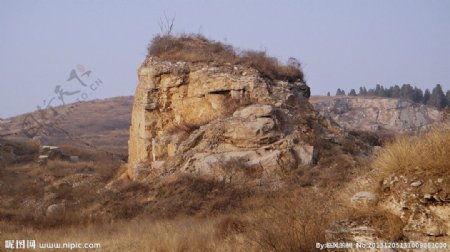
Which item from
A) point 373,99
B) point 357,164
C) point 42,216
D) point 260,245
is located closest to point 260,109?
point 357,164

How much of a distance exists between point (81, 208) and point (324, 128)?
8.43m

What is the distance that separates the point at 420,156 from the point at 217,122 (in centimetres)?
1039

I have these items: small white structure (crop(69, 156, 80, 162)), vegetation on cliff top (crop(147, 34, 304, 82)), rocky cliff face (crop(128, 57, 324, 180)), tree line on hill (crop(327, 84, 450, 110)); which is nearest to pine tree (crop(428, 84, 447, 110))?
tree line on hill (crop(327, 84, 450, 110))

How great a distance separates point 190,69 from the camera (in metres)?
17.3

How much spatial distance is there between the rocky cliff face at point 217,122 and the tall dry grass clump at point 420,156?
7.91 meters

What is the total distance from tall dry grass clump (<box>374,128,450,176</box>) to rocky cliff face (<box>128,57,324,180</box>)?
25.9 ft

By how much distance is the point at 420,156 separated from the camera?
5.50 meters

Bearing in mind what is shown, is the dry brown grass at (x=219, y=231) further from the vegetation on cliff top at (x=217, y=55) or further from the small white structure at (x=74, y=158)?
the small white structure at (x=74, y=158)

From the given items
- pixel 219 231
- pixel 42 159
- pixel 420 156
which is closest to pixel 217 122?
pixel 219 231

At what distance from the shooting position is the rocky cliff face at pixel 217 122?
568 inches

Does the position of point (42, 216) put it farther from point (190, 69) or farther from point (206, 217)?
point (190, 69)

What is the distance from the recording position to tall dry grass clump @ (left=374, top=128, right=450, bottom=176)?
17.4 feet

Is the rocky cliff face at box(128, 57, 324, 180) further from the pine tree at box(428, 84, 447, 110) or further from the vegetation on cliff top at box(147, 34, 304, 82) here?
the pine tree at box(428, 84, 447, 110)

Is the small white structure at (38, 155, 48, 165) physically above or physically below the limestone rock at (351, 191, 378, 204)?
below
